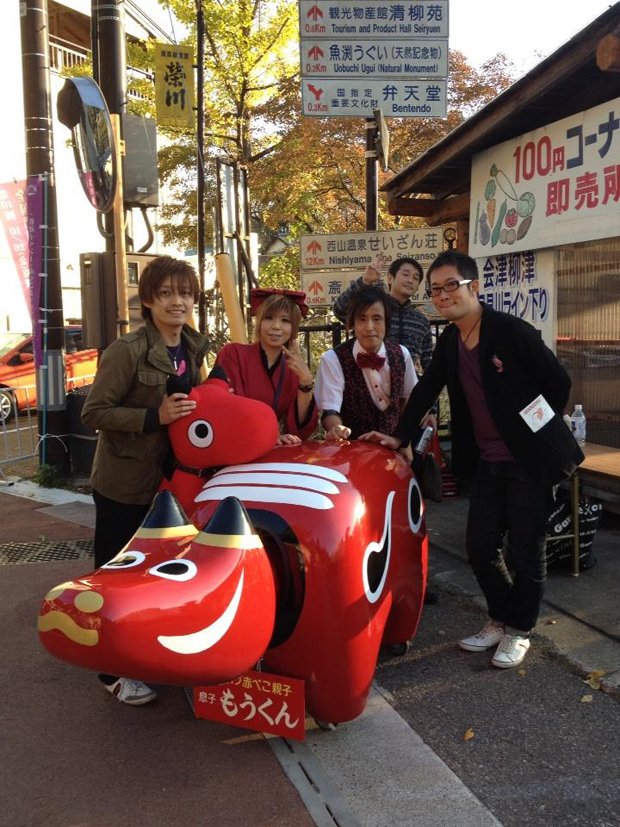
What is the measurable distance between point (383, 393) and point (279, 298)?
2.53 ft

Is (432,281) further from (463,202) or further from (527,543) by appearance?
(463,202)

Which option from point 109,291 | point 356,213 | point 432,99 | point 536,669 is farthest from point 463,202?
point 356,213

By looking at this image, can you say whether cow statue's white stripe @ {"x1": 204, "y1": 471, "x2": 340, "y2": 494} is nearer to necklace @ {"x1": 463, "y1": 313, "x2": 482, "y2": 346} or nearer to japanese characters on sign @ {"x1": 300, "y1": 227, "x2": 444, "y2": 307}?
necklace @ {"x1": 463, "y1": 313, "x2": 482, "y2": 346}

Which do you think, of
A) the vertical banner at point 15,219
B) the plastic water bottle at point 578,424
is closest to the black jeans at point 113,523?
the plastic water bottle at point 578,424

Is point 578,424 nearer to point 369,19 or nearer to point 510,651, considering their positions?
point 510,651

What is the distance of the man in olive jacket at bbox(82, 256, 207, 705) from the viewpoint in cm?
308

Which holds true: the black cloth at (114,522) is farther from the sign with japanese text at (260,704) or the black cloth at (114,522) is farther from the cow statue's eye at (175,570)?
the cow statue's eye at (175,570)

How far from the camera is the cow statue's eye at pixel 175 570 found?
6.82ft

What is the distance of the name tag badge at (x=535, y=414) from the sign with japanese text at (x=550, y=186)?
285 centimetres

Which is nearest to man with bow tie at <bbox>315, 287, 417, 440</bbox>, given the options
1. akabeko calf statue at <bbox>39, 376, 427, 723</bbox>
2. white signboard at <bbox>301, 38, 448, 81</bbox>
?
akabeko calf statue at <bbox>39, 376, 427, 723</bbox>

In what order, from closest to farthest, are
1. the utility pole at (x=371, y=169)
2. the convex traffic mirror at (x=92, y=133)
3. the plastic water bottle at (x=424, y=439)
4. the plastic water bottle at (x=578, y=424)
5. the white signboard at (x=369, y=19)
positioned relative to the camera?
1. the plastic water bottle at (x=424, y=439)
2. the plastic water bottle at (x=578, y=424)
3. the convex traffic mirror at (x=92, y=133)
4. the white signboard at (x=369, y=19)
5. the utility pole at (x=371, y=169)

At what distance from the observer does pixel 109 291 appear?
6062mm

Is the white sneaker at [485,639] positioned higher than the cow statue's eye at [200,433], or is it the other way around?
the cow statue's eye at [200,433]

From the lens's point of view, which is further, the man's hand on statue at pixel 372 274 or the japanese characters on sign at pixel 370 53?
the japanese characters on sign at pixel 370 53
